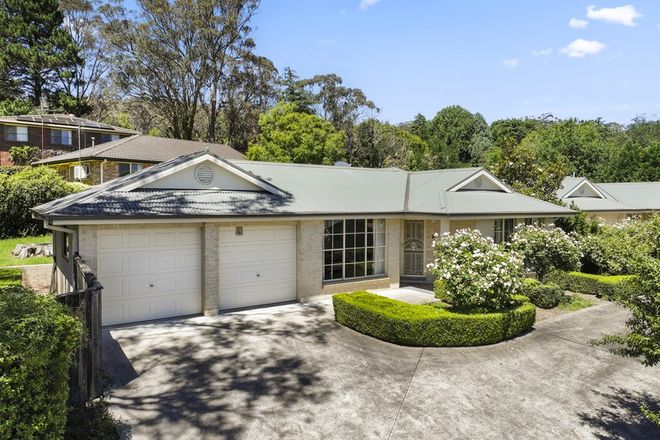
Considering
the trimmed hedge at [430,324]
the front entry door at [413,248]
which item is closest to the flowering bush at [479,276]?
the trimmed hedge at [430,324]

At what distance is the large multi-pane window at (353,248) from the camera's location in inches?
594

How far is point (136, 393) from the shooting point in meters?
7.49

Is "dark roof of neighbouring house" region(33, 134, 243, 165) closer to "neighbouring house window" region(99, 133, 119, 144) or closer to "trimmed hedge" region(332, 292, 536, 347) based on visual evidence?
"neighbouring house window" region(99, 133, 119, 144)

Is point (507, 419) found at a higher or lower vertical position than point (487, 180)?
lower

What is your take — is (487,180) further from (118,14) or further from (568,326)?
(118,14)

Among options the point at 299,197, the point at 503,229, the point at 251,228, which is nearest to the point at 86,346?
the point at 251,228

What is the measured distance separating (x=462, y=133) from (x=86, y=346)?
70410mm

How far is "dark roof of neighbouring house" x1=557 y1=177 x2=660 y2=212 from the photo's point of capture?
92.8 ft

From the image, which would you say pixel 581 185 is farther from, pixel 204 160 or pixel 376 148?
pixel 204 160

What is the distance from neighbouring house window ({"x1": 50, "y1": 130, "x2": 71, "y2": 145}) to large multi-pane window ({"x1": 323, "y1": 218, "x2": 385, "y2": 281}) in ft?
122

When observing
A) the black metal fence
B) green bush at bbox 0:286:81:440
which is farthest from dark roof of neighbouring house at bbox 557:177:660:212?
green bush at bbox 0:286:81:440

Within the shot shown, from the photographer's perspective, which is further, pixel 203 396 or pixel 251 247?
pixel 251 247

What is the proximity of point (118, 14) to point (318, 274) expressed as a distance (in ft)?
132

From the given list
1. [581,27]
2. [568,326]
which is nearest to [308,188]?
[568,326]
